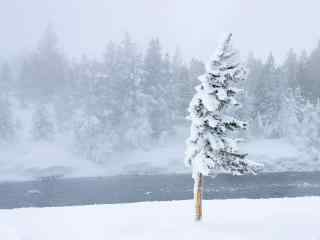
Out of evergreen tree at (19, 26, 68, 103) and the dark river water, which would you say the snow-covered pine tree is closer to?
the dark river water

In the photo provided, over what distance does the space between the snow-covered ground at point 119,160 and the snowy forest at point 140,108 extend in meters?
0.49

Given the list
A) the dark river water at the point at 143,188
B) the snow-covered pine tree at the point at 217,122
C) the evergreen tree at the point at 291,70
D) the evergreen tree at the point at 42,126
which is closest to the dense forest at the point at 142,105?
the evergreen tree at the point at 42,126

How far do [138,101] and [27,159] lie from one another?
2039cm

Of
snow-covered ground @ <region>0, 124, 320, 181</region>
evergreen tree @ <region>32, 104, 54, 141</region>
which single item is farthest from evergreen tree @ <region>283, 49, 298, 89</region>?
evergreen tree @ <region>32, 104, 54, 141</region>

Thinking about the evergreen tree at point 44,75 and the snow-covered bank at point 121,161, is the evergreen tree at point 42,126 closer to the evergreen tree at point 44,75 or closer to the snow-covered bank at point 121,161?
the snow-covered bank at point 121,161

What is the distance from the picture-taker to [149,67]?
3403 inches

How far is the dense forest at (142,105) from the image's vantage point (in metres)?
79.9

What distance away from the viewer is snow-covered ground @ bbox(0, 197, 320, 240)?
24156 mm

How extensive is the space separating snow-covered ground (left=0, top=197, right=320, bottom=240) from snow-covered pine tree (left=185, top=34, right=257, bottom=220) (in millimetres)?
3095

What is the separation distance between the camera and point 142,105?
267 feet

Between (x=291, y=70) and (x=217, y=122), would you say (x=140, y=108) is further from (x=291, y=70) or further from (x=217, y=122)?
(x=217, y=122)

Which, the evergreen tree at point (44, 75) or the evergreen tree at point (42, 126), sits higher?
the evergreen tree at point (44, 75)

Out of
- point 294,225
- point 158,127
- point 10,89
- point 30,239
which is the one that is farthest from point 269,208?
point 10,89

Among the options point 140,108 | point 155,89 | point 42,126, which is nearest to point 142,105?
point 140,108
